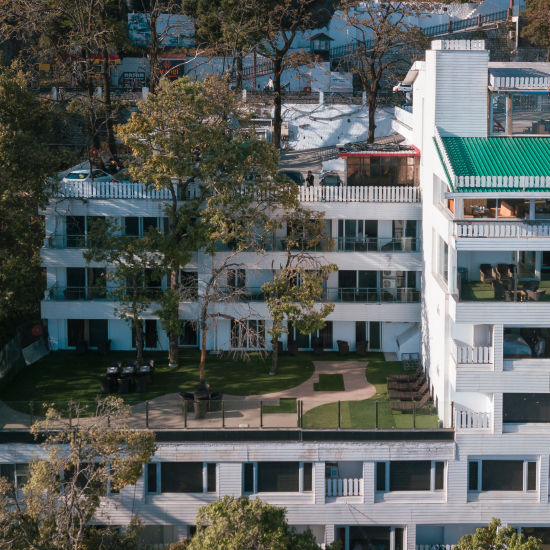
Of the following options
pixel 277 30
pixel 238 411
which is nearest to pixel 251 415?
pixel 238 411

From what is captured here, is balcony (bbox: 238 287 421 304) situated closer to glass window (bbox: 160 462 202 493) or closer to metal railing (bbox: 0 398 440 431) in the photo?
metal railing (bbox: 0 398 440 431)

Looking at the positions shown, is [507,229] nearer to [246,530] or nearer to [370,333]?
[370,333]

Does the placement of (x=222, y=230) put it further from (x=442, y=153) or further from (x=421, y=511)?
(x=421, y=511)

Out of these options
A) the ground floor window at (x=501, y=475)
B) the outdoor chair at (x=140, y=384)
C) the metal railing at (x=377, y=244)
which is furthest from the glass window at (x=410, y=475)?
the metal railing at (x=377, y=244)

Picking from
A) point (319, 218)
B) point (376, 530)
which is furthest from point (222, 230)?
point (376, 530)

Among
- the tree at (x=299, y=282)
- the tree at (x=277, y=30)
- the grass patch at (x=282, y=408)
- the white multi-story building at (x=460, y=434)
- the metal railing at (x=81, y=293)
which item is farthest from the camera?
the tree at (x=277, y=30)

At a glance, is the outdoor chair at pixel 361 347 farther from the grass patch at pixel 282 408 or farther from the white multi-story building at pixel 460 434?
the grass patch at pixel 282 408
